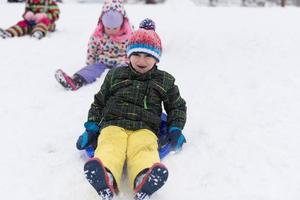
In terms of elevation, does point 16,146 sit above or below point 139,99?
below

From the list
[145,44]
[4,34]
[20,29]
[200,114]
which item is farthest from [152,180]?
[20,29]

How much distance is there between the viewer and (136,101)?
10.2 ft

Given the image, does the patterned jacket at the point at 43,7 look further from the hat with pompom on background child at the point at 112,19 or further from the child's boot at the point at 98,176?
the child's boot at the point at 98,176

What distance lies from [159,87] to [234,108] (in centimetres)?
122

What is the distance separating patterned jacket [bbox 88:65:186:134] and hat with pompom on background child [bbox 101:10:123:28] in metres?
2.14

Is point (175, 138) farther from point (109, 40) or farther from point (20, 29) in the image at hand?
point (20, 29)

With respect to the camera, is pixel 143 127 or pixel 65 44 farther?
pixel 65 44

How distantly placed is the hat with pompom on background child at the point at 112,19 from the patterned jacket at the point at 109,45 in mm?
54

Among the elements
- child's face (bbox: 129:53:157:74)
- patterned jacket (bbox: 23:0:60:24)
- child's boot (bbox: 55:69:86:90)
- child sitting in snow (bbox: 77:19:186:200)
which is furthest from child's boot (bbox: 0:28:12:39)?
child's face (bbox: 129:53:157:74)

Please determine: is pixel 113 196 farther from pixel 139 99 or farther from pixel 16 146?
pixel 16 146

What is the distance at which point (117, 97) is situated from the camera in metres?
3.15

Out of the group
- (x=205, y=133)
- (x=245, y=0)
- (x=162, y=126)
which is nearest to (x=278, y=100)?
(x=205, y=133)

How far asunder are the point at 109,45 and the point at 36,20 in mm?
2859

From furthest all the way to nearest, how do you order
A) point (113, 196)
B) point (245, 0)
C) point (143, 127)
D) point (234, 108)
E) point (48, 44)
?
1. point (245, 0)
2. point (48, 44)
3. point (234, 108)
4. point (143, 127)
5. point (113, 196)
